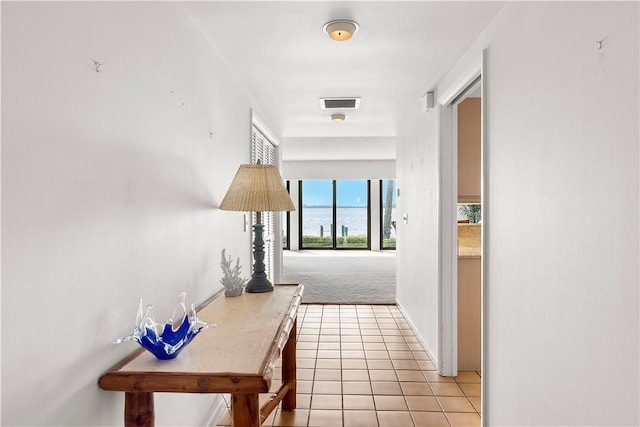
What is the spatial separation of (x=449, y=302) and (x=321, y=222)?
28.9ft

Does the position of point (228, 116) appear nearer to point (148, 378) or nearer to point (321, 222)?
point (148, 378)

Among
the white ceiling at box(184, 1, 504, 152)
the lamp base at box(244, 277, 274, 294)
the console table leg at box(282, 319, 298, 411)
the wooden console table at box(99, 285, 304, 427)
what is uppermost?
the white ceiling at box(184, 1, 504, 152)

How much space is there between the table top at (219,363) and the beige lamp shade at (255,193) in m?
0.59

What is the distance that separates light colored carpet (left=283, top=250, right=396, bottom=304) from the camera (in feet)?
18.5

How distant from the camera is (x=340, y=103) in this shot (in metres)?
3.63

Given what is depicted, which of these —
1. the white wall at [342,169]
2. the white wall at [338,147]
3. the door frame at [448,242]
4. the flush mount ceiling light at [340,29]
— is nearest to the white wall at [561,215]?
the flush mount ceiling light at [340,29]

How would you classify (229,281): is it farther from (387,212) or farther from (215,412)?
(387,212)

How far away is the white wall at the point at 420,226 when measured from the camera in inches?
127

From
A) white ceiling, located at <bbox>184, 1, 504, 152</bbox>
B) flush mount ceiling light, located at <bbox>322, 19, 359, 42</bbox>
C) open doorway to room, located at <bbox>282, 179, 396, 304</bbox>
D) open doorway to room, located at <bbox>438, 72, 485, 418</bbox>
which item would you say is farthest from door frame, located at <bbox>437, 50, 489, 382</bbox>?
open doorway to room, located at <bbox>282, 179, 396, 304</bbox>

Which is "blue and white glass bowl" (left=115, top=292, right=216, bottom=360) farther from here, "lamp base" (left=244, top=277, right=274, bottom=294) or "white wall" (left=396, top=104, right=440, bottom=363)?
"white wall" (left=396, top=104, right=440, bottom=363)

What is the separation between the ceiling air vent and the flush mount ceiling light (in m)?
1.44

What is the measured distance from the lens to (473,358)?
10.2 ft

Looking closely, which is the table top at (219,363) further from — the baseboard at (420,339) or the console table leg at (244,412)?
the baseboard at (420,339)

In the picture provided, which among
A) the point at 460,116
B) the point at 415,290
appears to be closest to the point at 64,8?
the point at 460,116
